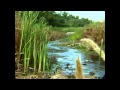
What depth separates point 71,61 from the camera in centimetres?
654

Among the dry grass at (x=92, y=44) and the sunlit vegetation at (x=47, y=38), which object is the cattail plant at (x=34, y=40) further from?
the dry grass at (x=92, y=44)

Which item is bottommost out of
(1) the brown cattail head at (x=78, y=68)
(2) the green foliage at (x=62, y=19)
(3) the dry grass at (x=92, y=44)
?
(1) the brown cattail head at (x=78, y=68)

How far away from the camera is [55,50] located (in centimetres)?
657

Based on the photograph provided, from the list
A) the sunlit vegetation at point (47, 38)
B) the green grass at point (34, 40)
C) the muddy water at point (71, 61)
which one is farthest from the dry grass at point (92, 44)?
the green grass at point (34, 40)

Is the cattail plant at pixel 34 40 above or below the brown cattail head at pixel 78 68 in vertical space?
above

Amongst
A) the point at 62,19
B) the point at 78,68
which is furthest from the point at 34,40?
the point at 78,68

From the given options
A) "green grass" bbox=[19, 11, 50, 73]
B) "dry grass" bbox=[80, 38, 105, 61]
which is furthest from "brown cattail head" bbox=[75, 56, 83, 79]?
"green grass" bbox=[19, 11, 50, 73]

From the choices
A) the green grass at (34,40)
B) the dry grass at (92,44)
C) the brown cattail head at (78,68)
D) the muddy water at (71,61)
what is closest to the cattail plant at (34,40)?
the green grass at (34,40)

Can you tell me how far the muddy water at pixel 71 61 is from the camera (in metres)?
6.54
